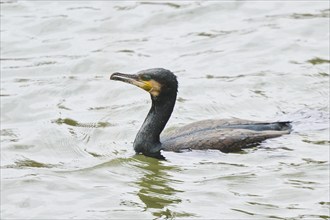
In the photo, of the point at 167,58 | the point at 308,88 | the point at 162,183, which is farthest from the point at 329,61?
the point at 162,183

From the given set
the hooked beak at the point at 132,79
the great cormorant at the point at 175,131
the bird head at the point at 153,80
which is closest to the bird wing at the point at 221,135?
the great cormorant at the point at 175,131

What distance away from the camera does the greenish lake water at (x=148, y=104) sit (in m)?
11.3

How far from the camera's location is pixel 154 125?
13.0 meters

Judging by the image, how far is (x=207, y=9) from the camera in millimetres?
18344

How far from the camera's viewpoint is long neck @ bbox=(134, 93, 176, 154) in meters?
12.9

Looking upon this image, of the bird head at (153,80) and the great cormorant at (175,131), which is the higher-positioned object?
the bird head at (153,80)

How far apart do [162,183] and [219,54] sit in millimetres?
4806

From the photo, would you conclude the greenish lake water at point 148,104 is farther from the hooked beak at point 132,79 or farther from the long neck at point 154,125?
the hooked beak at point 132,79

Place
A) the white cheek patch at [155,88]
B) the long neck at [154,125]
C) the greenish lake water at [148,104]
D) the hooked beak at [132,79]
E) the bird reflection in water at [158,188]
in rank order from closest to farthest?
the bird reflection in water at [158,188] < the greenish lake water at [148,104] < the hooked beak at [132,79] < the white cheek patch at [155,88] < the long neck at [154,125]

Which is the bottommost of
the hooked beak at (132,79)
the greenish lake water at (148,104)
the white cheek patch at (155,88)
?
the greenish lake water at (148,104)

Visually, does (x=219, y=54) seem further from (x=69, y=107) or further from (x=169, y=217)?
(x=169, y=217)

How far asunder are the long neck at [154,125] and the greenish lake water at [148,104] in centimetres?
18

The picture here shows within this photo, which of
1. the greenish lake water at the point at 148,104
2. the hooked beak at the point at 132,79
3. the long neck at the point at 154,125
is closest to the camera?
the greenish lake water at the point at 148,104

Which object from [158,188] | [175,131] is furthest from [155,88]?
[158,188]
